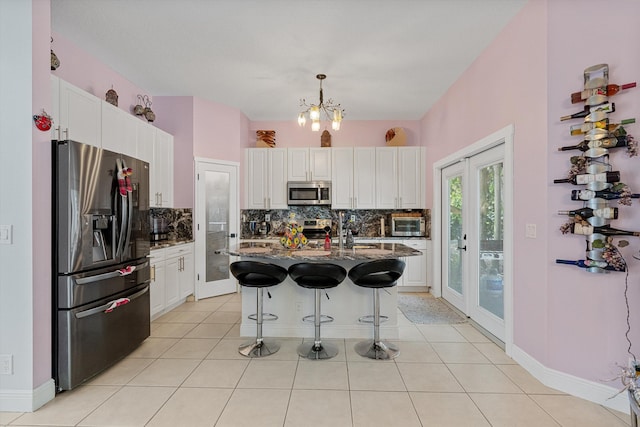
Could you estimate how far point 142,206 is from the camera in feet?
9.65

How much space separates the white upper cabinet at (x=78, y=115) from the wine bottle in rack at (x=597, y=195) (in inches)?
157

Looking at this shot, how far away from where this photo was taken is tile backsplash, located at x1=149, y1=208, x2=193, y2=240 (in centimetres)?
445

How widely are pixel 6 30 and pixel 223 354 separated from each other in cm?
285

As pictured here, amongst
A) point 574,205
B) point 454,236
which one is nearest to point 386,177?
point 454,236

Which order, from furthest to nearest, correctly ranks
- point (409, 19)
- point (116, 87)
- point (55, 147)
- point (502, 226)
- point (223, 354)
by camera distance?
Answer: point (116, 87)
point (502, 226)
point (223, 354)
point (409, 19)
point (55, 147)

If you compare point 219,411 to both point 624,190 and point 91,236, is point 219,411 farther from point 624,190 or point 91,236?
point 624,190

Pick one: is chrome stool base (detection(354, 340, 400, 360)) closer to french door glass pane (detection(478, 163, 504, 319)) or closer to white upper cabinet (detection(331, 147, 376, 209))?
french door glass pane (detection(478, 163, 504, 319))

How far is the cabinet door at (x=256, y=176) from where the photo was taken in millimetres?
5230

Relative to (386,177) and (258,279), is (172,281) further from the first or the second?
(386,177)

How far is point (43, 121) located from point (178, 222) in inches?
100

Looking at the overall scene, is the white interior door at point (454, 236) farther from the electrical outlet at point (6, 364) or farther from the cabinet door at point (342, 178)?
the electrical outlet at point (6, 364)

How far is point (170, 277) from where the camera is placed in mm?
3895

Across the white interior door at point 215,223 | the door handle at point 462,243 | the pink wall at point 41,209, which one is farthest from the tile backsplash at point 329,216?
the pink wall at point 41,209

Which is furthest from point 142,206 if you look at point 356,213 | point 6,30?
point 356,213
